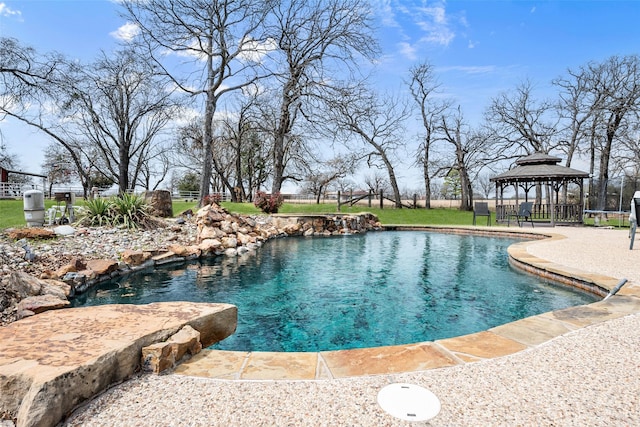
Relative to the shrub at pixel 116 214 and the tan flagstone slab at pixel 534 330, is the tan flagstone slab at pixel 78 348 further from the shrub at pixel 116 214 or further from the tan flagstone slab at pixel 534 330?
the shrub at pixel 116 214

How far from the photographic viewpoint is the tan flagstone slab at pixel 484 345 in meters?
2.03

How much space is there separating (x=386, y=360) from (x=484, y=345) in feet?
2.35

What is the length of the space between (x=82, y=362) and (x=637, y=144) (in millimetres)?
23331

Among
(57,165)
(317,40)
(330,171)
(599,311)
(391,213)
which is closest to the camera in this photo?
(599,311)

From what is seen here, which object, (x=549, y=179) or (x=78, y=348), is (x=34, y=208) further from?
(x=549, y=179)

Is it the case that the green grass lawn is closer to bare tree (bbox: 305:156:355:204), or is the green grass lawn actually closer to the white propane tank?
bare tree (bbox: 305:156:355:204)

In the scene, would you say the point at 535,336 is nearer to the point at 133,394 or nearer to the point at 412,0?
the point at 133,394

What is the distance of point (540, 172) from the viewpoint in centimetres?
1237

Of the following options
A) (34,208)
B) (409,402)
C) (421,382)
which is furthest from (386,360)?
(34,208)

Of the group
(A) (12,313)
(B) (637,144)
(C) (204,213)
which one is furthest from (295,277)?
(B) (637,144)

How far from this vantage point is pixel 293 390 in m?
1.62

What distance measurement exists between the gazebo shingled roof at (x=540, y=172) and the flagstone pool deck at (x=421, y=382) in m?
11.8

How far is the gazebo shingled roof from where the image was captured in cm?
1215

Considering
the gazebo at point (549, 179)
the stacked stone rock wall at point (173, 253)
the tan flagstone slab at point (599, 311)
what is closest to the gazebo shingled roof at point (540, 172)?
the gazebo at point (549, 179)
